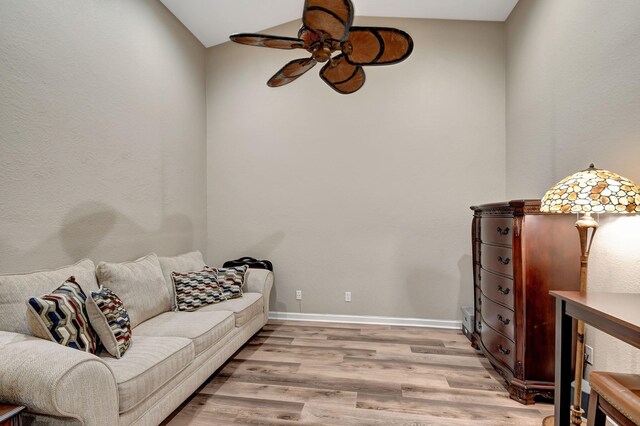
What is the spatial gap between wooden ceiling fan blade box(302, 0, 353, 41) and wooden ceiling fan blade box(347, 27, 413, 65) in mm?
172

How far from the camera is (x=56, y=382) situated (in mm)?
1357

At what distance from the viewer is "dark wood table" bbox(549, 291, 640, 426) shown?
134 cm

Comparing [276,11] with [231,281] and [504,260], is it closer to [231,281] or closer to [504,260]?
[231,281]

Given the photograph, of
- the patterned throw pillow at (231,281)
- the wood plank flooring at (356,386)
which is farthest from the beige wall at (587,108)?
the patterned throw pillow at (231,281)

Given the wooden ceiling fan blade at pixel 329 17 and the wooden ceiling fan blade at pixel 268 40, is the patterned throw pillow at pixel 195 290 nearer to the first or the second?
the wooden ceiling fan blade at pixel 268 40

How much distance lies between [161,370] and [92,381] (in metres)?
0.51

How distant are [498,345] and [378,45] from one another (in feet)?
7.94

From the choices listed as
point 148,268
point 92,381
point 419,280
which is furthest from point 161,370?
point 419,280

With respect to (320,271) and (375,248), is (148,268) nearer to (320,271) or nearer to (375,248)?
(320,271)

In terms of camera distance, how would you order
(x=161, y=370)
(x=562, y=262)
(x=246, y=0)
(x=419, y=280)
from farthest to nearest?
(x=419, y=280) < (x=246, y=0) < (x=562, y=262) < (x=161, y=370)

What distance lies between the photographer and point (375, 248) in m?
4.25

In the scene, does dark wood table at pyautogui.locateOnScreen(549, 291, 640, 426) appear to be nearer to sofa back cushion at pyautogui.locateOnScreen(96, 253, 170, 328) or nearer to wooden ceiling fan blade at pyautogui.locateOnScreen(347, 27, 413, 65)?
wooden ceiling fan blade at pyautogui.locateOnScreen(347, 27, 413, 65)

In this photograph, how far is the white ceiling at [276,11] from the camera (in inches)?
148

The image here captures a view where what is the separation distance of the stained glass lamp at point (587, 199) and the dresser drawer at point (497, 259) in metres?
0.56
